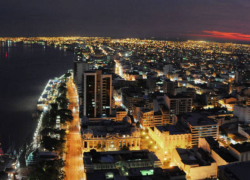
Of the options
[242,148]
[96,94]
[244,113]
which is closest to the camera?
[242,148]

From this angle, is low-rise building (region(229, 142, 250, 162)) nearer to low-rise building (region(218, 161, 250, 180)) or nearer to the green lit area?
low-rise building (region(218, 161, 250, 180))

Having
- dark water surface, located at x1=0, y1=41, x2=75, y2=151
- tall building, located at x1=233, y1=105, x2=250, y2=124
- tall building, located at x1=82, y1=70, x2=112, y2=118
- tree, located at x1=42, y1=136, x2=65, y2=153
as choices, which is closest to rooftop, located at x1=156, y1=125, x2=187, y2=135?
tall building, located at x1=82, y1=70, x2=112, y2=118

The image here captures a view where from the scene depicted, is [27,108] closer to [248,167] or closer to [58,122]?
[58,122]

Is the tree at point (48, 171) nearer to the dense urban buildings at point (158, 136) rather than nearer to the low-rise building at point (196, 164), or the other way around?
the dense urban buildings at point (158, 136)

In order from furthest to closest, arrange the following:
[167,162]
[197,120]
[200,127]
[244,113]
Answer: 1. [244,113]
2. [197,120]
3. [200,127]
4. [167,162]

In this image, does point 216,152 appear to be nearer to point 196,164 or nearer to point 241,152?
point 241,152

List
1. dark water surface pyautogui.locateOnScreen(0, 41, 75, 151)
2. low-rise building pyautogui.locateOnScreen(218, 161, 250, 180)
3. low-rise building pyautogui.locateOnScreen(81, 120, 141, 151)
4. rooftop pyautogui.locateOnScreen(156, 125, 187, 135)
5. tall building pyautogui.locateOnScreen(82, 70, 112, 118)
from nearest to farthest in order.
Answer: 1. low-rise building pyautogui.locateOnScreen(218, 161, 250, 180)
2. low-rise building pyautogui.locateOnScreen(81, 120, 141, 151)
3. rooftop pyautogui.locateOnScreen(156, 125, 187, 135)
4. dark water surface pyautogui.locateOnScreen(0, 41, 75, 151)
5. tall building pyautogui.locateOnScreen(82, 70, 112, 118)

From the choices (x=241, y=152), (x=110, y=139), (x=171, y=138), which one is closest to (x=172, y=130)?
(x=171, y=138)

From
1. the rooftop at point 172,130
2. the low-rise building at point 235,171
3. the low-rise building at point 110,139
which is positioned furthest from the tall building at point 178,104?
the low-rise building at point 235,171

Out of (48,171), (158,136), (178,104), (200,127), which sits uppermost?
(178,104)

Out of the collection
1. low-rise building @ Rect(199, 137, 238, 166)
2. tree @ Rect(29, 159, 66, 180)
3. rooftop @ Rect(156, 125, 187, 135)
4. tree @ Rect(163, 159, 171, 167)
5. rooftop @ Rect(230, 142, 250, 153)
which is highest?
rooftop @ Rect(230, 142, 250, 153)
